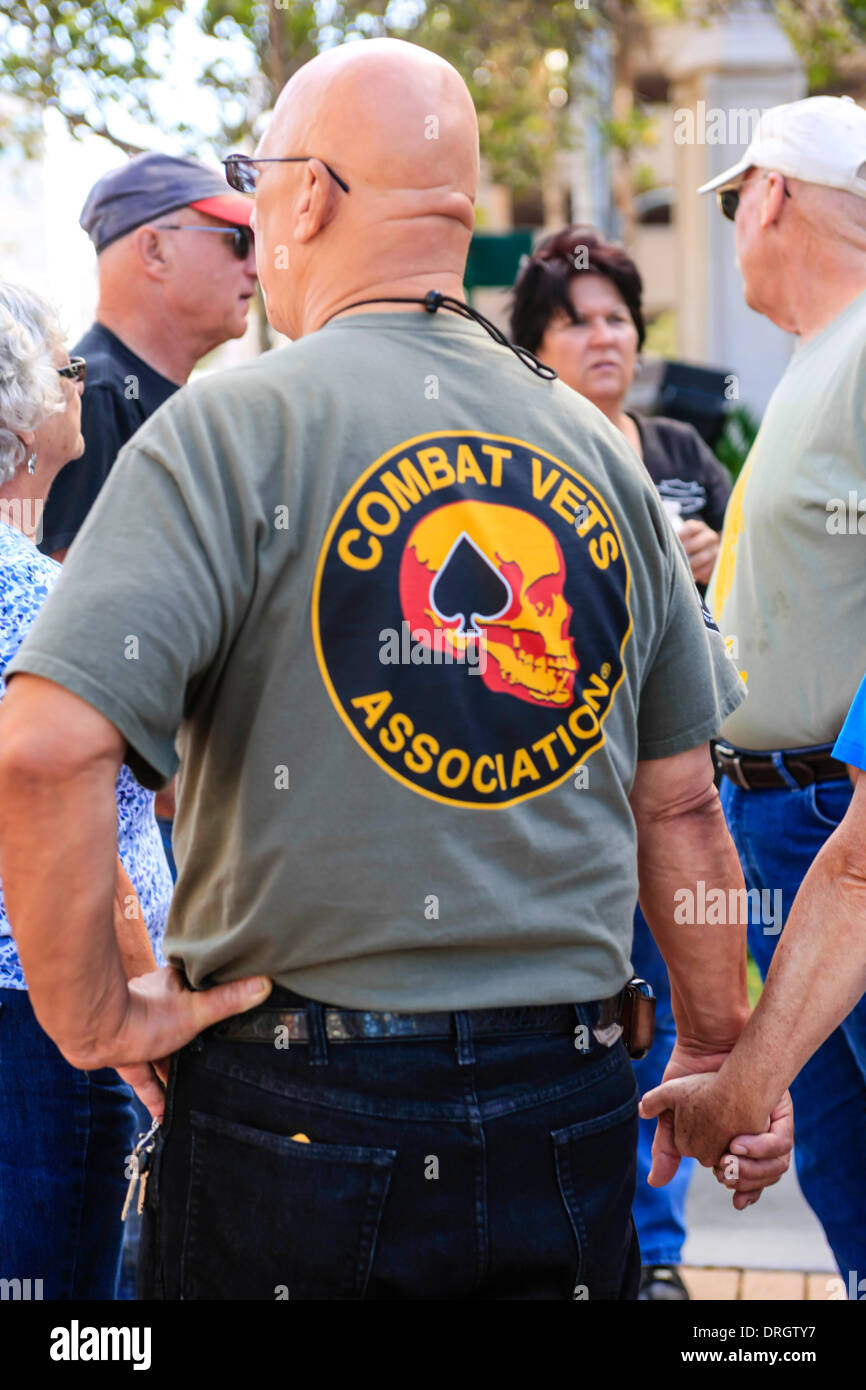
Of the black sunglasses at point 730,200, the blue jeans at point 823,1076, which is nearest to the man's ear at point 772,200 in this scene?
the black sunglasses at point 730,200

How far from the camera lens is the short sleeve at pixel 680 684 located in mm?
1921

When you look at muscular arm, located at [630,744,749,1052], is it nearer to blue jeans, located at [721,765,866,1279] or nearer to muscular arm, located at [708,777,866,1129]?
muscular arm, located at [708,777,866,1129]

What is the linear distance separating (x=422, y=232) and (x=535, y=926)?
835 mm

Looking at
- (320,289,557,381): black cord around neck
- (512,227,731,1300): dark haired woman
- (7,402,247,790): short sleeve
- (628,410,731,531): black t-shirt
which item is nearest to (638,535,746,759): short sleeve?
(320,289,557,381): black cord around neck

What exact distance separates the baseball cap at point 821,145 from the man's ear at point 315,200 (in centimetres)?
156

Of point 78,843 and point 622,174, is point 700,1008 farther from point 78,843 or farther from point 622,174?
point 622,174

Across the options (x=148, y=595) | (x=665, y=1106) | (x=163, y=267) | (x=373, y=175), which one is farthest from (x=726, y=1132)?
(x=163, y=267)

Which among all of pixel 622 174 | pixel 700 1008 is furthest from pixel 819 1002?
pixel 622 174

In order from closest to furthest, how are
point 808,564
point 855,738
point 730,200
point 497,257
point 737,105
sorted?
point 855,738, point 808,564, point 730,200, point 497,257, point 737,105

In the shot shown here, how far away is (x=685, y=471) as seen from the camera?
13.6ft

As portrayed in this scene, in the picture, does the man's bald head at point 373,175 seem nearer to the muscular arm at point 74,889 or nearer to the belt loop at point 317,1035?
the muscular arm at point 74,889

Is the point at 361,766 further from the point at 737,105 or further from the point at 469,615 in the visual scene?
the point at 737,105

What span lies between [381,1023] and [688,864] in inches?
25.6
